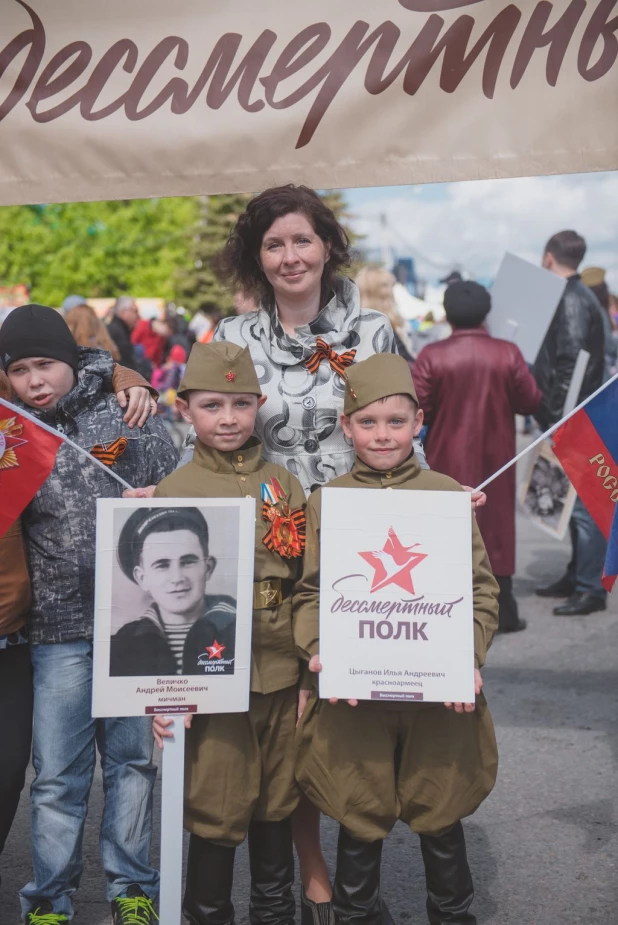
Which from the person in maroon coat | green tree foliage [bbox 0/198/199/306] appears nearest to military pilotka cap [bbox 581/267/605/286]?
the person in maroon coat


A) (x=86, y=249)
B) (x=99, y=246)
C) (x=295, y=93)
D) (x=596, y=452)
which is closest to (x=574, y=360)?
(x=596, y=452)

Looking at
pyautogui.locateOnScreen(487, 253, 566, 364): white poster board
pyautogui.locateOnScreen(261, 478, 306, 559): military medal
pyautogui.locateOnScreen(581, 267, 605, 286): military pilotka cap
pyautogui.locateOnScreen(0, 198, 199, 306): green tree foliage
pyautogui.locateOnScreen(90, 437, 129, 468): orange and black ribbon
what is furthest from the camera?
pyautogui.locateOnScreen(0, 198, 199, 306): green tree foliage

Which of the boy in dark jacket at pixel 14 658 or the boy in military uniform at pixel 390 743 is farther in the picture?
the boy in dark jacket at pixel 14 658

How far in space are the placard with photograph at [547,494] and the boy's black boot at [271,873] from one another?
3.79 metres

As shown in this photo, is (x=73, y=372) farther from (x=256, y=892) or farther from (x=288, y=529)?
(x=256, y=892)

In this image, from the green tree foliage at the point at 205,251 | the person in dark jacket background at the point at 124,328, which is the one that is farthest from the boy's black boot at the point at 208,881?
the green tree foliage at the point at 205,251

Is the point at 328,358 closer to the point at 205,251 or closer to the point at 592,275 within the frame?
the point at 592,275

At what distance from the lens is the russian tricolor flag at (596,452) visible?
3.42 meters

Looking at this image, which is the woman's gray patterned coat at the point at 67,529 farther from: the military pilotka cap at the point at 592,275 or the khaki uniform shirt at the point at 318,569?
the military pilotka cap at the point at 592,275

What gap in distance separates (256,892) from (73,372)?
63.8 inches

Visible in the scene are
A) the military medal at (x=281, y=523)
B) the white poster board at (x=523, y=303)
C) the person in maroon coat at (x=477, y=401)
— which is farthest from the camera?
the white poster board at (x=523, y=303)

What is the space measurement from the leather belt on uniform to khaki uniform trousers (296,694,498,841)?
0.98 feet

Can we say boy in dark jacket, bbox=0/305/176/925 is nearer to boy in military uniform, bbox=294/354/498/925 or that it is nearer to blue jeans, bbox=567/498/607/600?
boy in military uniform, bbox=294/354/498/925

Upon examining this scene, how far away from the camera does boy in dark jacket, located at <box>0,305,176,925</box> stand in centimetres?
323
